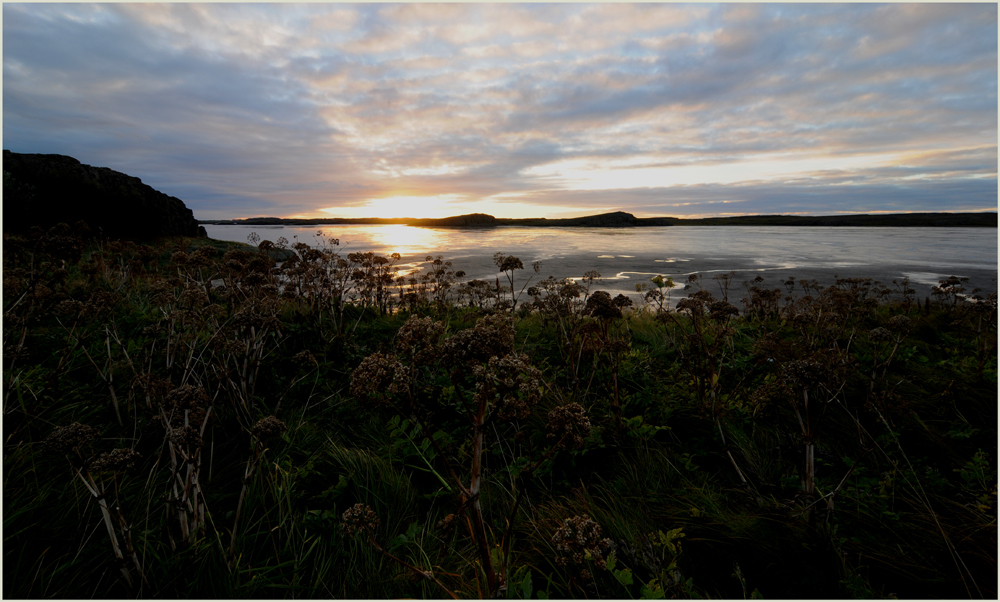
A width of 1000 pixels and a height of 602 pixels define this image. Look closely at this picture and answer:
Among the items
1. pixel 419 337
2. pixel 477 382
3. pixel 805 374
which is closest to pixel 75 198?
pixel 419 337

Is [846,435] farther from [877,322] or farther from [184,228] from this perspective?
[184,228]

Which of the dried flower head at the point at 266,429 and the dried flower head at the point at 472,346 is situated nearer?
the dried flower head at the point at 472,346

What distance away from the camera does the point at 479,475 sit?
1.87m

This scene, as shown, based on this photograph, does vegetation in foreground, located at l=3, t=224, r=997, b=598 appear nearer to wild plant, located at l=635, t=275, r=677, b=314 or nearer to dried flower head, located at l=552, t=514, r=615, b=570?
dried flower head, located at l=552, t=514, r=615, b=570

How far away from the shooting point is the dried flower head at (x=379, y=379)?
6.08ft

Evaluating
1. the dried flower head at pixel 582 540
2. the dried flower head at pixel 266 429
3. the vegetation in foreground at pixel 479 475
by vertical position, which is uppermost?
the dried flower head at pixel 266 429

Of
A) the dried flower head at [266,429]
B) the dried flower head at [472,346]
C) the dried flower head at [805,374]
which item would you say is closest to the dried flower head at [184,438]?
the dried flower head at [266,429]

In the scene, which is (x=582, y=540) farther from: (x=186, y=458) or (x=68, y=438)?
(x=68, y=438)

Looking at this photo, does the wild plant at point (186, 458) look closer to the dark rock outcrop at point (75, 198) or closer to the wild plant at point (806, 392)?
the wild plant at point (806, 392)

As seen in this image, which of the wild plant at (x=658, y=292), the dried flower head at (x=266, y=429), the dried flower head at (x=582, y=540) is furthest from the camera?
the wild plant at (x=658, y=292)

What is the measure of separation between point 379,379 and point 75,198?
22139 mm

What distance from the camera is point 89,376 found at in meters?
4.20

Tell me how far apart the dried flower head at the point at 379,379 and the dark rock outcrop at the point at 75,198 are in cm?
1832

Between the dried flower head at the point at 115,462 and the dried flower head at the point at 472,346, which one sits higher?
the dried flower head at the point at 472,346
